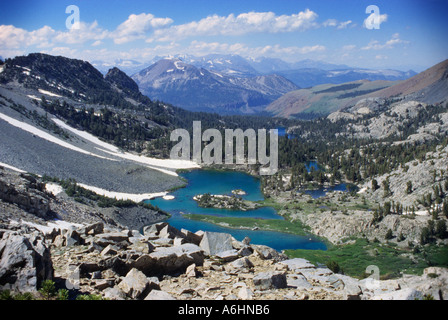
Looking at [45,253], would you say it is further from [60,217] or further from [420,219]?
[420,219]

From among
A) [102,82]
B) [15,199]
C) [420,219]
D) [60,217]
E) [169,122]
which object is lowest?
[420,219]

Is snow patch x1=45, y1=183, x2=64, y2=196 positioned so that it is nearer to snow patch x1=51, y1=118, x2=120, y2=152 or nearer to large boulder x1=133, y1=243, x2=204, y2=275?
large boulder x1=133, y1=243, x2=204, y2=275

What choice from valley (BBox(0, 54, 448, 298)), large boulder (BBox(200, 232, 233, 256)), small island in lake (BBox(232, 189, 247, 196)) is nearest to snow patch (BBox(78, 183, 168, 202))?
valley (BBox(0, 54, 448, 298))

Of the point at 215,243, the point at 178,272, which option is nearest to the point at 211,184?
Result: the point at 215,243

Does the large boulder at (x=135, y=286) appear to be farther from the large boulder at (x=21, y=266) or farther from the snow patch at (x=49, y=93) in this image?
the snow patch at (x=49, y=93)

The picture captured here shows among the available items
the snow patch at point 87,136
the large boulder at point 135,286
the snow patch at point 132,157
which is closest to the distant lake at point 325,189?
the snow patch at point 132,157

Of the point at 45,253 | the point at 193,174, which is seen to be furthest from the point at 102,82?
the point at 45,253
